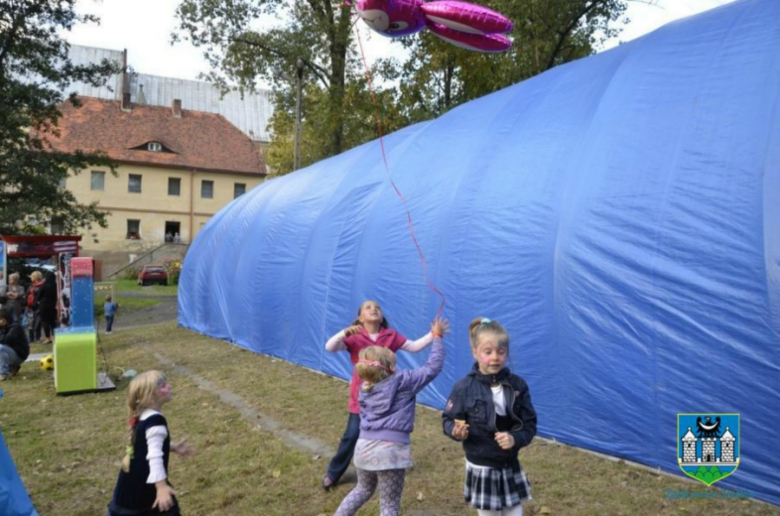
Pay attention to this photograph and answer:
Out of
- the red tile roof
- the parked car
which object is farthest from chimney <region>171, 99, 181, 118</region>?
the parked car

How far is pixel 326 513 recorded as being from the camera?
4797mm

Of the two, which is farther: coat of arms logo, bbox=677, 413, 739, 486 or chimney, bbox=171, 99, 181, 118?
chimney, bbox=171, 99, 181, 118

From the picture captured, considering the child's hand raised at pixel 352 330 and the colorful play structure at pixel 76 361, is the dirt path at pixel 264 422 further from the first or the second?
the child's hand raised at pixel 352 330

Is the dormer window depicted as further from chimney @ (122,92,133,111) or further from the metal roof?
the metal roof

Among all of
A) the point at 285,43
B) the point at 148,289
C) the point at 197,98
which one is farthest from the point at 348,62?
the point at 197,98

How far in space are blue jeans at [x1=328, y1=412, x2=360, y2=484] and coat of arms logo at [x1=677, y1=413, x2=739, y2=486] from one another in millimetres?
2837

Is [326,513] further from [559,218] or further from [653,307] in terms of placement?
[559,218]

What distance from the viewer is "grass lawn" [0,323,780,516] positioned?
484 centimetres

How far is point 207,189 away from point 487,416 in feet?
151

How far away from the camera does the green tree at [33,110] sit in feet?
65.8

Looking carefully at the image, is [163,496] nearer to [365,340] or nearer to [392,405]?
[392,405]

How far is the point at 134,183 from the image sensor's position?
1740 inches

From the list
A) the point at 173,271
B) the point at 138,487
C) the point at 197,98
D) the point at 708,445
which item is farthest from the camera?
the point at 197,98

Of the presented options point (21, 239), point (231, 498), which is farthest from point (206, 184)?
point (231, 498)
